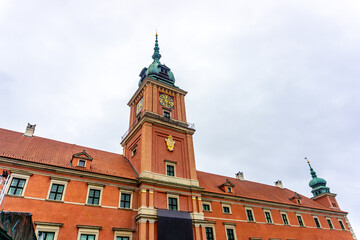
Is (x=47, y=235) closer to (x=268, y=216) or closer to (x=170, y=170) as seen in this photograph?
(x=170, y=170)

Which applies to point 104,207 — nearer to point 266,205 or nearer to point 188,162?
point 188,162

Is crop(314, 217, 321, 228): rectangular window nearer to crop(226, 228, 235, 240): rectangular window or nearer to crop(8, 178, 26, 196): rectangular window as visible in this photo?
crop(226, 228, 235, 240): rectangular window

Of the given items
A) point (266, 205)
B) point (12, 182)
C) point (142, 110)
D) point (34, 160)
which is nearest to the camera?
point (12, 182)

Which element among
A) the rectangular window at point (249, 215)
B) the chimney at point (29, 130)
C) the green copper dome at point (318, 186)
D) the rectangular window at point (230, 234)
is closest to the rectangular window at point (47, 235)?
the chimney at point (29, 130)

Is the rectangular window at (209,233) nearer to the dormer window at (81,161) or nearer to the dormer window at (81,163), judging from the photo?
the dormer window at (81,161)

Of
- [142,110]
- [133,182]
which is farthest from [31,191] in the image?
[142,110]

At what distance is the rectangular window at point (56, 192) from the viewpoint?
715 inches

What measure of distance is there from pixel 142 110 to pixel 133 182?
359 inches

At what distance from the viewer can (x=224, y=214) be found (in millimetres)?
26281

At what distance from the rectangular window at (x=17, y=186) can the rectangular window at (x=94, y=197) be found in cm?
480

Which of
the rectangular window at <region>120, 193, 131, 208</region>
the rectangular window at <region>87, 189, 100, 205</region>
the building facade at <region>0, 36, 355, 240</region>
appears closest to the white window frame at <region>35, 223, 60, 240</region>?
the building facade at <region>0, 36, 355, 240</region>

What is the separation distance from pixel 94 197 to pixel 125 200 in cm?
266

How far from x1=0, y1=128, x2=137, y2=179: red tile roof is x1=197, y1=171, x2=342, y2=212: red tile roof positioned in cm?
1012

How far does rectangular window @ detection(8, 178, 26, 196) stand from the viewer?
16997 millimetres
